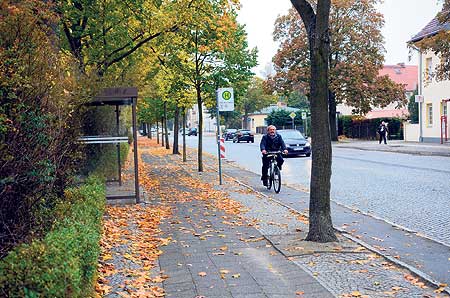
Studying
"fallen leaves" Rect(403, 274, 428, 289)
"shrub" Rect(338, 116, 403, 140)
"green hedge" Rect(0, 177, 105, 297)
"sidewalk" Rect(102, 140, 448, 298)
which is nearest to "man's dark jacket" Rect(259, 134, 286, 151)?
"sidewalk" Rect(102, 140, 448, 298)

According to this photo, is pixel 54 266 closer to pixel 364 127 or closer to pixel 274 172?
pixel 274 172

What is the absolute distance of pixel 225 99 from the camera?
60.1ft

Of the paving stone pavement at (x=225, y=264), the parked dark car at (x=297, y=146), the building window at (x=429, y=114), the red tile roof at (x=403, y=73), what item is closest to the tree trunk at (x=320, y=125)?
the paving stone pavement at (x=225, y=264)

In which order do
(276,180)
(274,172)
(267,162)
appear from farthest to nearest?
(267,162)
(274,172)
(276,180)

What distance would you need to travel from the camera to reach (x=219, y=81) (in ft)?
74.5

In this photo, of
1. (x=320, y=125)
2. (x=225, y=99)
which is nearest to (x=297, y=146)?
(x=225, y=99)

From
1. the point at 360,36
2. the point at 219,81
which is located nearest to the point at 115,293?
the point at 219,81

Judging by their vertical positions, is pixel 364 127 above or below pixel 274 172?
above

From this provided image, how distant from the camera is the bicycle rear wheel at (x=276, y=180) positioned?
599 inches

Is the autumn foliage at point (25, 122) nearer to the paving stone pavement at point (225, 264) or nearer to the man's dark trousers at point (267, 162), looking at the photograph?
the paving stone pavement at point (225, 264)

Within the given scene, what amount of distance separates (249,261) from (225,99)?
1141cm

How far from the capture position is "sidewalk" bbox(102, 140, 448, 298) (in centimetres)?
Answer: 608

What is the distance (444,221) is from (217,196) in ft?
19.7

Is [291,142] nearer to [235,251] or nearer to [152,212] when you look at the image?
[152,212]
